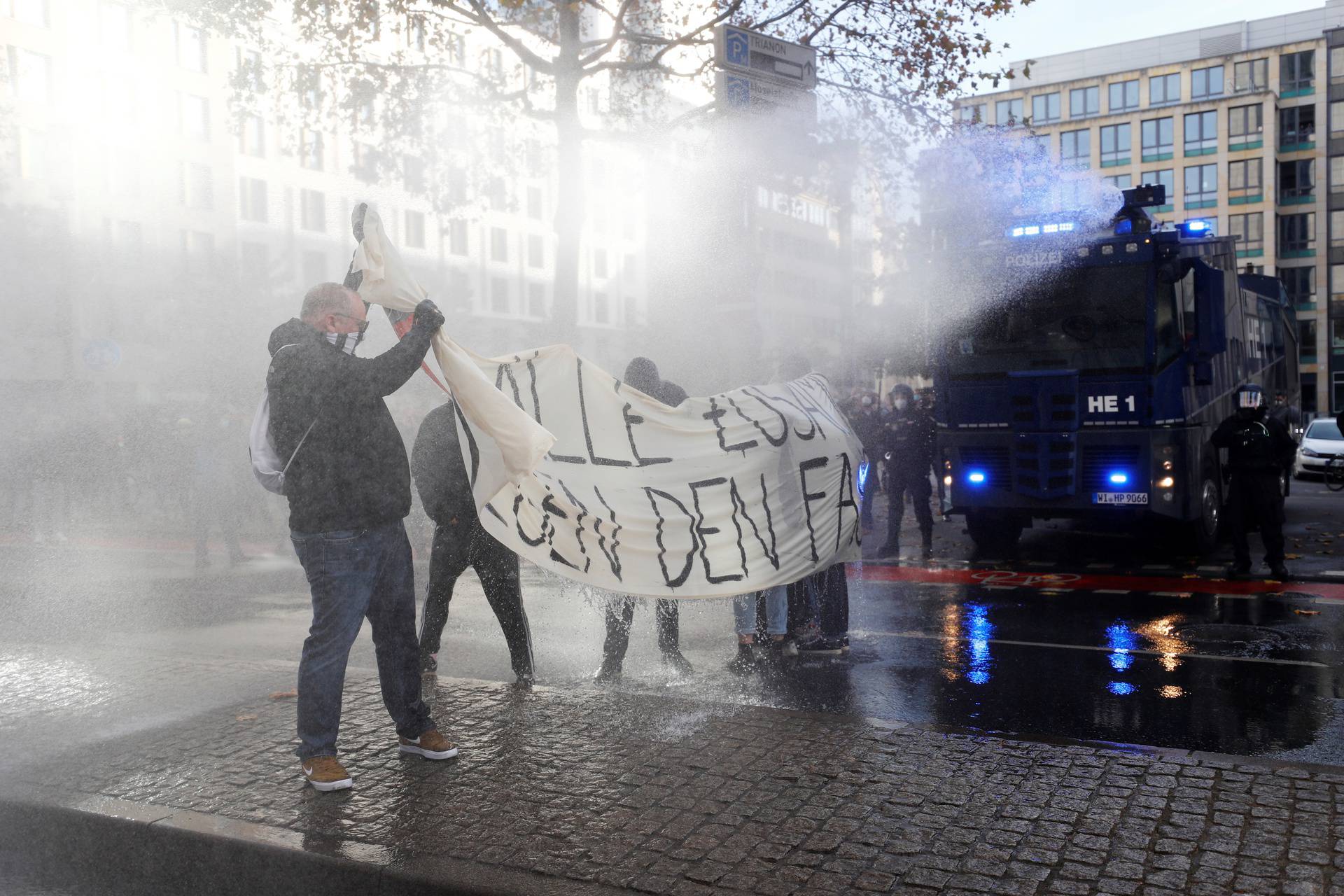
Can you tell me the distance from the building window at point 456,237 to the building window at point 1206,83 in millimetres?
55342

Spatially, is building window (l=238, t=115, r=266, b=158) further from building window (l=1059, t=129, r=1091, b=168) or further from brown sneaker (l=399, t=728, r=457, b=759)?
building window (l=1059, t=129, r=1091, b=168)

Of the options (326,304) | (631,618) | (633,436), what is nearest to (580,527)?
(633,436)

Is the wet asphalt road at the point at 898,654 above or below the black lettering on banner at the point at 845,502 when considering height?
below

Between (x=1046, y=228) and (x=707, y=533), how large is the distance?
6666 mm

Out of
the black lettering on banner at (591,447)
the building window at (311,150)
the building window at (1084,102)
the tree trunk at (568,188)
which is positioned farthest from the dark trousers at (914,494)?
the building window at (1084,102)

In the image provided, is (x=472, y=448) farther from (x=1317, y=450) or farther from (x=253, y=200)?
(x=1317, y=450)

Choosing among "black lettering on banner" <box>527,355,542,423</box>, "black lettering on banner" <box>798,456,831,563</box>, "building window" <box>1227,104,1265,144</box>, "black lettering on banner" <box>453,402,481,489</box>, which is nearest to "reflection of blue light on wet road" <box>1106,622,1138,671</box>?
"black lettering on banner" <box>798,456,831,563</box>

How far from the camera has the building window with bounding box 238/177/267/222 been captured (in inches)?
550

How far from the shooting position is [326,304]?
443 cm

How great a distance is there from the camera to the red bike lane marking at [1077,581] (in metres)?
9.42

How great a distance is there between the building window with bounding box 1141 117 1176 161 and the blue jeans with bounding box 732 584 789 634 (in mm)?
64854

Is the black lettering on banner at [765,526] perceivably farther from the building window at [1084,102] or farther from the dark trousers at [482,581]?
the building window at [1084,102]

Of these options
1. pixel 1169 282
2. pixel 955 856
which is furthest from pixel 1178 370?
pixel 955 856

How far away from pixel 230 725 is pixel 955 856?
329cm
